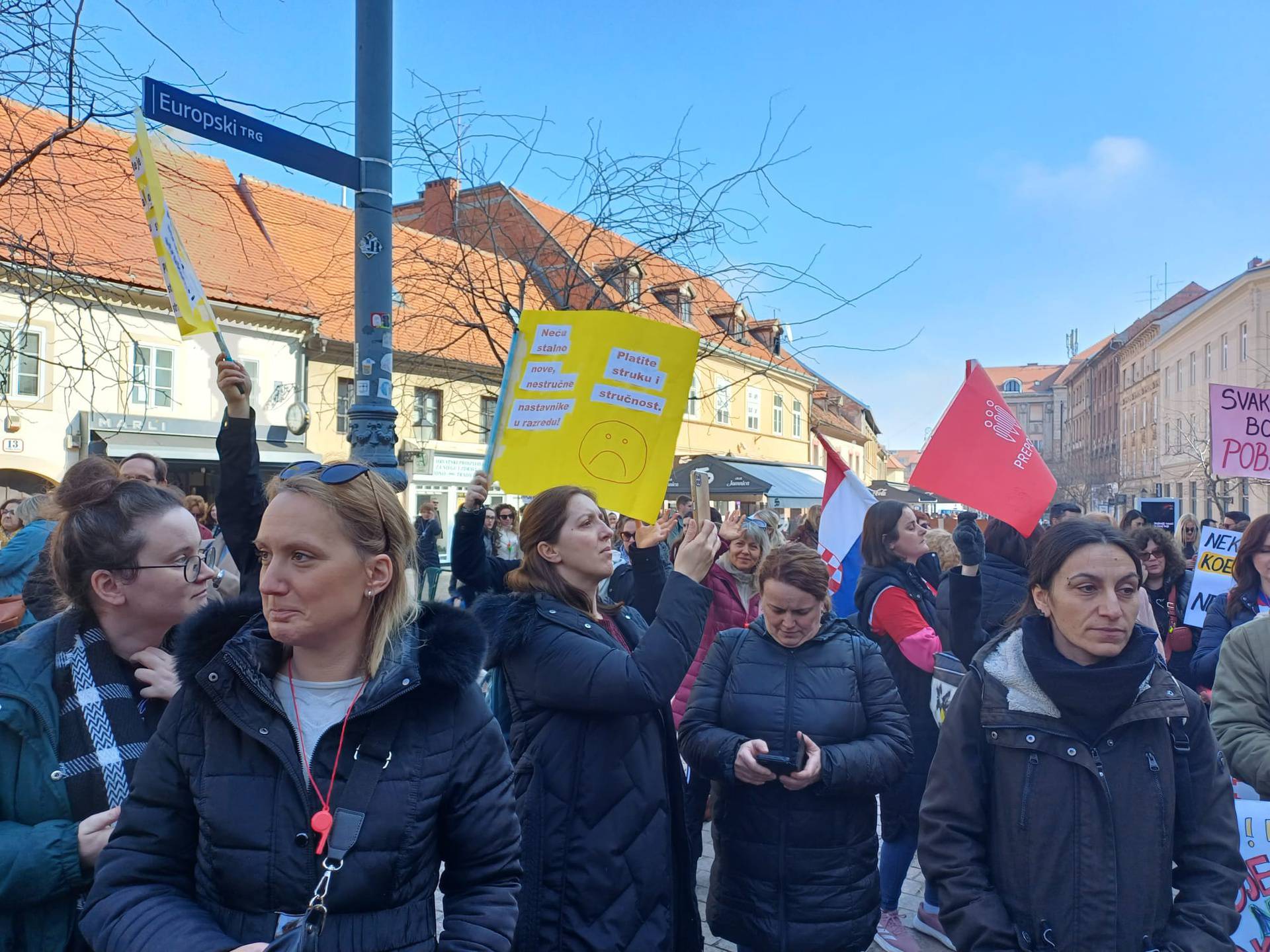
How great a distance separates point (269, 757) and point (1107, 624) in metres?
2.09

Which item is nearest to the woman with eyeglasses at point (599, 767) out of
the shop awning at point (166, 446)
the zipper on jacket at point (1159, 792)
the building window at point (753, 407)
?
the zipper on jacket at point (1159, 792)

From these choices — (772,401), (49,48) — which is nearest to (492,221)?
(49,48)

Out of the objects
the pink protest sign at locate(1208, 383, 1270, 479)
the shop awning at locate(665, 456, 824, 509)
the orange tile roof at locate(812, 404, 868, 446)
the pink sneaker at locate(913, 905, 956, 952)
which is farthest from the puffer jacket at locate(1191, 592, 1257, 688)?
the orange tile roof at locate(812, 404, 868, 446)

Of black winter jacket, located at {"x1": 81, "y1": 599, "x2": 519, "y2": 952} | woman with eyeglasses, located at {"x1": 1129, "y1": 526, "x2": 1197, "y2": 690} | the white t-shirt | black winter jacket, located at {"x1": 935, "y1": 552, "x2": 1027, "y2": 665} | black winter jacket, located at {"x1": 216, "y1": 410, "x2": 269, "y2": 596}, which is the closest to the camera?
black winter jacket, located at {"x1": 81, "y1": 599, "x2": 519, "y2": 952}

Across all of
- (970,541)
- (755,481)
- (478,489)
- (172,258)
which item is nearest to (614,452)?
(478,489)

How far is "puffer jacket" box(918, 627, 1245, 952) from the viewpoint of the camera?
88.4 inches

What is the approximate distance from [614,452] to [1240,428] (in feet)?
18.3

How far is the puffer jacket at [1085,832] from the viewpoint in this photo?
2246 mm

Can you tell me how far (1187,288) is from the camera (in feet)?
218

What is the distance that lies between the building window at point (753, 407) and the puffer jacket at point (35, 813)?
35.0m

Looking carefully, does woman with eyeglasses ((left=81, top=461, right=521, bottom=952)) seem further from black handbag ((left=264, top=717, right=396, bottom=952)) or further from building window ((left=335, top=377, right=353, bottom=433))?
building window ((left=335, top=377, right=353, bottom=433))

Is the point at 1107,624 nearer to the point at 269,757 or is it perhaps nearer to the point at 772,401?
the point at 269,757

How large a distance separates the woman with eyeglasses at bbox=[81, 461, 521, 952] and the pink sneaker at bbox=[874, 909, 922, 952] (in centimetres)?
313

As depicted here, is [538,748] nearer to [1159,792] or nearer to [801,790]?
[801,790]
